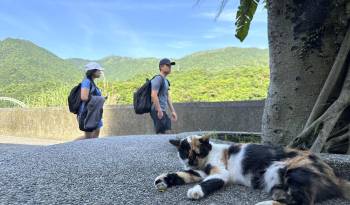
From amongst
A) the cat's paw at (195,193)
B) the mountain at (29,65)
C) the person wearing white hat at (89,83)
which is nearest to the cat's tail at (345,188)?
the cat's paw at (195,193)

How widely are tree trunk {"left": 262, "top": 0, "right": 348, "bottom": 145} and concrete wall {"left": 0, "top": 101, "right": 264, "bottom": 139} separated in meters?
5.17

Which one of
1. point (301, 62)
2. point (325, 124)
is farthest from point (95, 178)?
point (301, 62)

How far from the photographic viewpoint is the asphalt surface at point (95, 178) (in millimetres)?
4543

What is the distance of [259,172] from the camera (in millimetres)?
4781

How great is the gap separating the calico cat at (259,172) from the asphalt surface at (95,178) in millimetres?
97

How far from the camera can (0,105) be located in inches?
1072

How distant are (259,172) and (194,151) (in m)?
0.68

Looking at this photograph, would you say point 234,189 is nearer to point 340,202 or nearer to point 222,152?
point 222,152

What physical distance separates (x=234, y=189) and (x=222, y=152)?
492mm

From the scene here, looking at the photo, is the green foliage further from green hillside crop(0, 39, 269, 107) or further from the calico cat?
green hillside crop(0, 39, 269, 107)

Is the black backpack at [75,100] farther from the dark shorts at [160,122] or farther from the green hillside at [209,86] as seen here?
the green hillside at [209,86]

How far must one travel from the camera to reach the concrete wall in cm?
1235

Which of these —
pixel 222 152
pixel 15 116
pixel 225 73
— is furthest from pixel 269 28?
pixel 15 116

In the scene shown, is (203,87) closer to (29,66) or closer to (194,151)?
(194,151)
